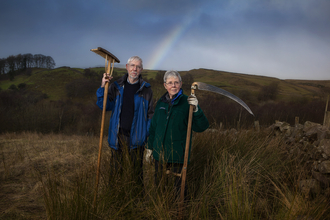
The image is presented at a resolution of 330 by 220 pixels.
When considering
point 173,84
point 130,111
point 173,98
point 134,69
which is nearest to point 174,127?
point 173,98

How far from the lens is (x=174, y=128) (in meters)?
2.27

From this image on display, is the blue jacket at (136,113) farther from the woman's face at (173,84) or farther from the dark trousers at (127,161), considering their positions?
the woman's face at (173,84)

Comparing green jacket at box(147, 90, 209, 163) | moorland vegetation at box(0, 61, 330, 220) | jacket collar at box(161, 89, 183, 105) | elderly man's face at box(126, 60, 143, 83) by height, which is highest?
elderly man's face at box(126, 60, 143, 83)

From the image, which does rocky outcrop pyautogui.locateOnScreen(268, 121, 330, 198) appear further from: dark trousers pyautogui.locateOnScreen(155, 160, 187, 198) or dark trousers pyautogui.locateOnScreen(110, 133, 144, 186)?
dark trousers pyautogui.locateOnScreen(110, 133, 144, 186)

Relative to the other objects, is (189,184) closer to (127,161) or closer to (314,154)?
(127,161)

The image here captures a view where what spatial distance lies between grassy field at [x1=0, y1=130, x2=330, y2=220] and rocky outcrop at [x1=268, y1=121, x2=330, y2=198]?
0.59ft

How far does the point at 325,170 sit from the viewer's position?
123 inches

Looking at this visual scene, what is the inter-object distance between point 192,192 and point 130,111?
1.56 metres

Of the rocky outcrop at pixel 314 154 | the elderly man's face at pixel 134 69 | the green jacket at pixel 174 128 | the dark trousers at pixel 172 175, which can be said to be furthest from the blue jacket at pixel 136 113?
the rocky outcrop at pixel 314 154

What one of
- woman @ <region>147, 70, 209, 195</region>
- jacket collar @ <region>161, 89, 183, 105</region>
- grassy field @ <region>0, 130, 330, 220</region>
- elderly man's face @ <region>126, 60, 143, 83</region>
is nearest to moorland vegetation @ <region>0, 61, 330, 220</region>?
grassy field @ <region>0, 130, 330, 220</region>

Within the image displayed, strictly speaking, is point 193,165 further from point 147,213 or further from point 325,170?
point 325,170

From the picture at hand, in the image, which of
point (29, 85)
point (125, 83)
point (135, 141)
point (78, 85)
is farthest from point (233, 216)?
point (29, 85)

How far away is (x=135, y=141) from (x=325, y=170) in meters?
3.20

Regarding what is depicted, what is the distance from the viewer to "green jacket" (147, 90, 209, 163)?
2.23 metres
